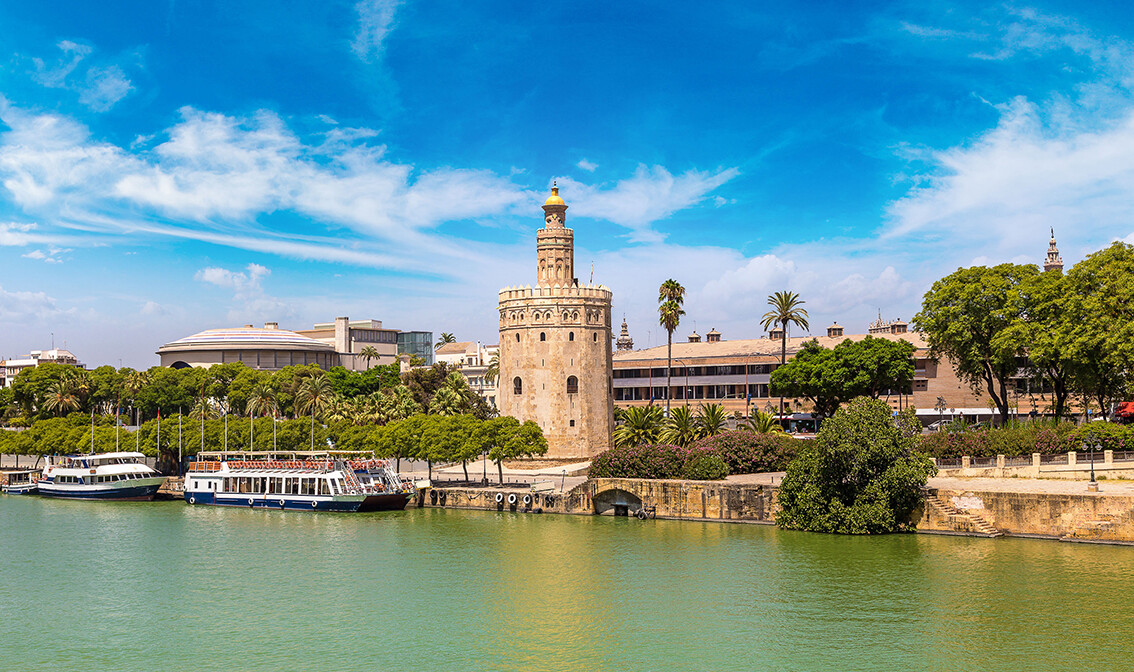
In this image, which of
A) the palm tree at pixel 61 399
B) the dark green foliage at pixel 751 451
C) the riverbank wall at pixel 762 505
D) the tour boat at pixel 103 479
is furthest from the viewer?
the palm tree at pixel 61 399

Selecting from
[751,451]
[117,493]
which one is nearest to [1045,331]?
[751,451]

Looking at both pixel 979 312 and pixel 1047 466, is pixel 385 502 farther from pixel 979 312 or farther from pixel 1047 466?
pixel 979 312

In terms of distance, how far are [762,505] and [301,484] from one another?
93.4ft

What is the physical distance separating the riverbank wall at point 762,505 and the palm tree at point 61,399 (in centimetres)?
5388

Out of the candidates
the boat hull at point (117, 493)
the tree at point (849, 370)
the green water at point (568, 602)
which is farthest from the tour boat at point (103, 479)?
the tree at point (849, 370)

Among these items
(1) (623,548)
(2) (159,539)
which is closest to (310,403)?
(2) (159,539)

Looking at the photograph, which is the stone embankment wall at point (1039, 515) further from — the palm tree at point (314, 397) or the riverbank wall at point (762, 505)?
the palm tree at point (314, 397)

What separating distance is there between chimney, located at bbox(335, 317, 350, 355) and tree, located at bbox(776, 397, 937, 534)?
109 metres

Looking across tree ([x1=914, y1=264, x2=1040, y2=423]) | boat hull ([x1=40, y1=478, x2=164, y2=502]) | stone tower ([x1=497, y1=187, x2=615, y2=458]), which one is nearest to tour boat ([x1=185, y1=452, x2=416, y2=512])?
boat hull ([x1=40, y1=478, x2=164, y2=502])

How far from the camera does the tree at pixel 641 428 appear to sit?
61.9 m

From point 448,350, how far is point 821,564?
122 meters

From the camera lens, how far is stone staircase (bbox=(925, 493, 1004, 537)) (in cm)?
4072

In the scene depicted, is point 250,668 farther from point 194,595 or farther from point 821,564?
point 821,564

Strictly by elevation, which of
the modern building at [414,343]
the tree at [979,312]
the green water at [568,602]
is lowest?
the green water at [568,602]
